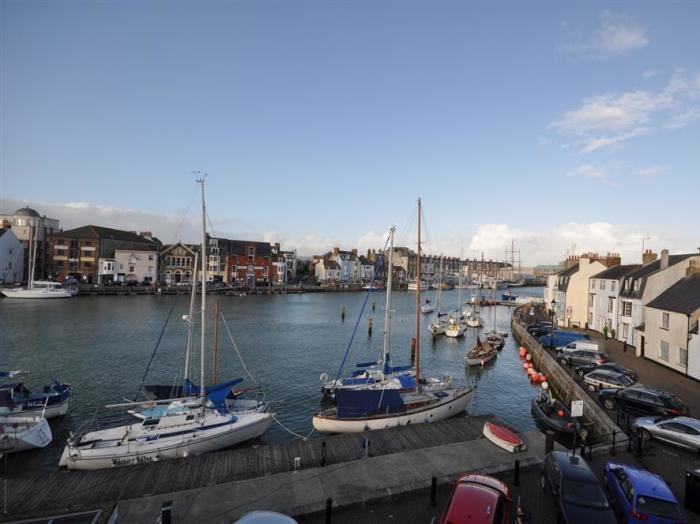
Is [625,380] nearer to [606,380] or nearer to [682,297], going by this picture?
[606,380]

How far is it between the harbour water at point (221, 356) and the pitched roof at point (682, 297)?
1133 centimetres

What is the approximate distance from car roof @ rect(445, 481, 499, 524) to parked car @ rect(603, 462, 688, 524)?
3.63 meters

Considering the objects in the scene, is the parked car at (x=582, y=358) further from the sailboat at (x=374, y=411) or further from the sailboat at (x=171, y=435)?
the sailboat at (x=171, y=435)

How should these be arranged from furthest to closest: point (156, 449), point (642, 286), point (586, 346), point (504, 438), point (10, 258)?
point (10, 258) < point (642, 286) < point (586, 346) < point (156, 449) < point (504, 438)

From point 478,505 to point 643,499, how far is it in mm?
4456

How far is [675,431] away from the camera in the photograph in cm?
1511

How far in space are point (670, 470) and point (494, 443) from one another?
5703 mm

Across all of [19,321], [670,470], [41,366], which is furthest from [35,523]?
[19,321]

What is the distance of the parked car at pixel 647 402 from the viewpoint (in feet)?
59.3

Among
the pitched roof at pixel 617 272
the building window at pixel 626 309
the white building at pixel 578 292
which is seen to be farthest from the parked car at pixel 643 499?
the white building at pixel 578 292

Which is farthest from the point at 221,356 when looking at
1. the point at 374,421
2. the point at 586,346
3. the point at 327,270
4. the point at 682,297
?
the point at 327,270

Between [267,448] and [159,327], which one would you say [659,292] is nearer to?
[267,448]

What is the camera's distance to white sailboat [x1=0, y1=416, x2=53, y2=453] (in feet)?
56.1

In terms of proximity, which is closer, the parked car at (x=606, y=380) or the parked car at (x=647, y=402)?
the parked car at (x=647, y=402)
